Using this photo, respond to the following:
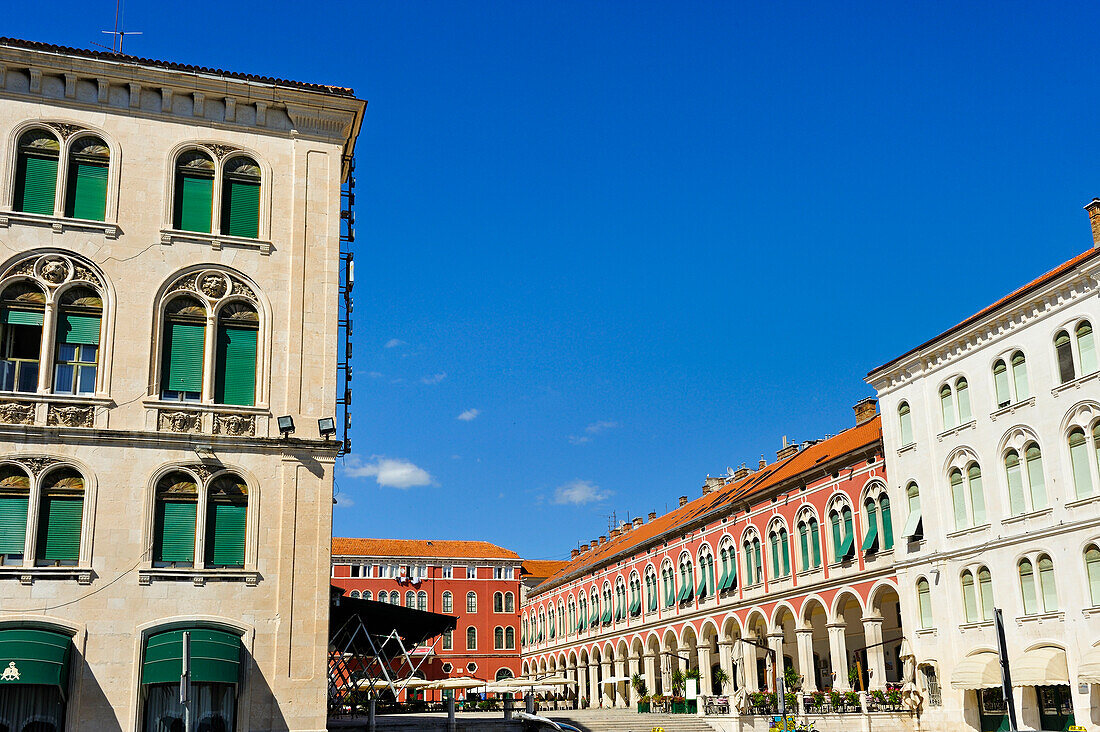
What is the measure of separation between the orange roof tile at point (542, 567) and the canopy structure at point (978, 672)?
79705mm

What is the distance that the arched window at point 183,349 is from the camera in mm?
22922

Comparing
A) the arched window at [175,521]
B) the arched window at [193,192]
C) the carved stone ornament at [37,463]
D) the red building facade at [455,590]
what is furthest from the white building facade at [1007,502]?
the red building facade at [455,590]

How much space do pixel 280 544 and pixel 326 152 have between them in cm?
939

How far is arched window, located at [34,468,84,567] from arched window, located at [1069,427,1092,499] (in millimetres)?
27694

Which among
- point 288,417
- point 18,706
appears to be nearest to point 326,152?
point 288,417

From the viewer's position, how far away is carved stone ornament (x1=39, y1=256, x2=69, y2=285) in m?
22.8

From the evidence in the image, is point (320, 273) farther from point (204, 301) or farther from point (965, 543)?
point (965, 543)

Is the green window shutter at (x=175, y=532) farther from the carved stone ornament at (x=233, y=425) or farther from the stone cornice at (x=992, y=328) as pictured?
the stone cornice at (x=992, y=328)

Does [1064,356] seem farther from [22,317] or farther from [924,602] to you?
[22,317]

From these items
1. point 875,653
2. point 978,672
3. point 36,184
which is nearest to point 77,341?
point 36,184

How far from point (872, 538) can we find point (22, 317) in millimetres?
31744

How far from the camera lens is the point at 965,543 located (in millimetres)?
36906

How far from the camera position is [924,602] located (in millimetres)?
38938

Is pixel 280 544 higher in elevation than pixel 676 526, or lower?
lower
